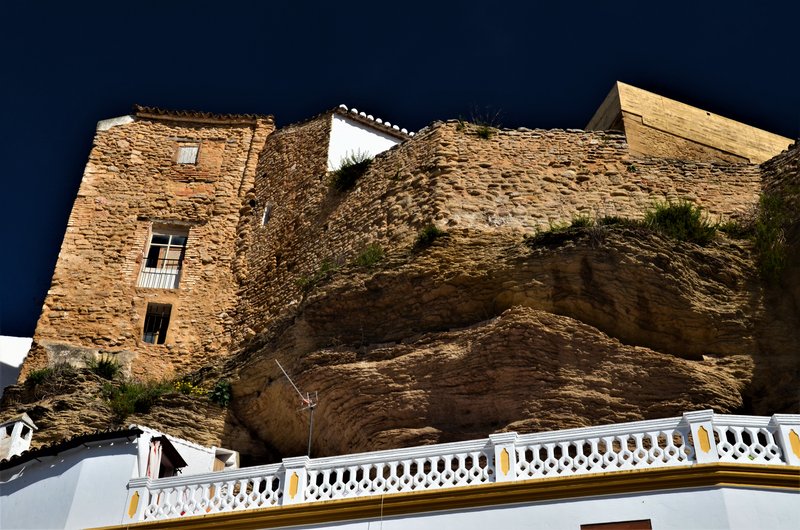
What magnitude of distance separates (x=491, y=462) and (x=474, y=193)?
281 inches

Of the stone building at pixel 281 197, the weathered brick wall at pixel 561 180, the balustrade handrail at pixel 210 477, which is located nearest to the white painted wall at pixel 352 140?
the stone building at pixel 281 197

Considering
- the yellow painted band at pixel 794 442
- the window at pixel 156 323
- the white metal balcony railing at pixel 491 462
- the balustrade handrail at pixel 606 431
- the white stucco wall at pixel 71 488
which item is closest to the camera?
the yellow painted band at pixel 794 442

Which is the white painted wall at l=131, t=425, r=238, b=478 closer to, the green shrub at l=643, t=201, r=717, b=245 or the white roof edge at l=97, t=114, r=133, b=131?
the green shrub at l=643, t=201, r=717, b=245

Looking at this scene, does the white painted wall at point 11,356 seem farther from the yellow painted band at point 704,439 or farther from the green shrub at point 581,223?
the yellow painted band at point 704,439

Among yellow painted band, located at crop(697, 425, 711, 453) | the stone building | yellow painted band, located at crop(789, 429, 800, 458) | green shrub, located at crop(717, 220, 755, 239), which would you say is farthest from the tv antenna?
green shrub, located at crop(717, 220, 755, 239)

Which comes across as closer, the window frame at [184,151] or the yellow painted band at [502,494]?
the yellow painted band at [502,494]

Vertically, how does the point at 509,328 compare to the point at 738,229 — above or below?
below

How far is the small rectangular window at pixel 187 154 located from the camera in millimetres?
22406

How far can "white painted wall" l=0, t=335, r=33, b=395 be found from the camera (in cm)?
1986

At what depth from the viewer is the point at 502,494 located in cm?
1108

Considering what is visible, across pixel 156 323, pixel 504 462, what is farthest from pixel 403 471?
pixel 156 323

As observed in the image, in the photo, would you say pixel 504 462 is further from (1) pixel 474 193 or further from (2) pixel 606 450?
(1) pixel 474 193

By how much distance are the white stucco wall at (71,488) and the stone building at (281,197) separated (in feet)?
18.6

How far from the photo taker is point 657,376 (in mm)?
13836
